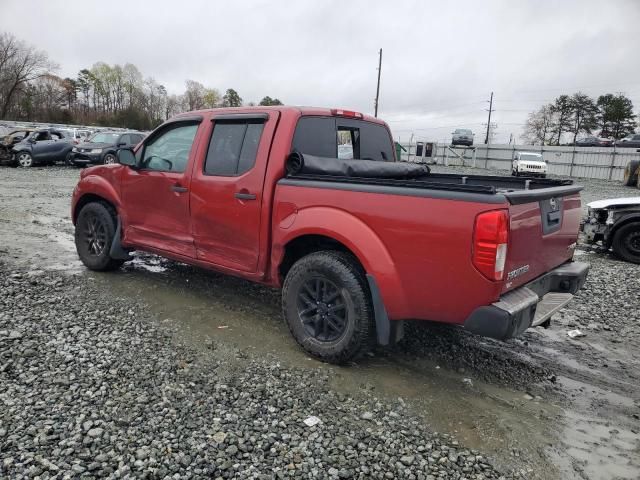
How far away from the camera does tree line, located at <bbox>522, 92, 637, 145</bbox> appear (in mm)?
62781

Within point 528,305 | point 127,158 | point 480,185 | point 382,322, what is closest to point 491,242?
point 528,305

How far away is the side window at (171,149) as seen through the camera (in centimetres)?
471

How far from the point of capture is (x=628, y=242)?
7.66 meters

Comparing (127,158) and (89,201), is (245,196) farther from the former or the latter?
(89,201)

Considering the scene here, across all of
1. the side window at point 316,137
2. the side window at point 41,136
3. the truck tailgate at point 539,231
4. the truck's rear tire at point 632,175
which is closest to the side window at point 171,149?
the side window at point 316,137

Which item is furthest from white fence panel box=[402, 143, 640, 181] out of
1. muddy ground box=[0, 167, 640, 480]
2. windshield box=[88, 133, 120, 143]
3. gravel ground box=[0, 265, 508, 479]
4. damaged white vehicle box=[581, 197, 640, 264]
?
gravel ground box=[0, 265, 508, 479]

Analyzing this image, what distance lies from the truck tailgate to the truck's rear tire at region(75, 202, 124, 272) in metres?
4.38

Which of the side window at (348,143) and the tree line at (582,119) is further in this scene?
the tree line at (582,119)

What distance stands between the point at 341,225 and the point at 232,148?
1463mm

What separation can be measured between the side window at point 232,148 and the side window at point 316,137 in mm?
347

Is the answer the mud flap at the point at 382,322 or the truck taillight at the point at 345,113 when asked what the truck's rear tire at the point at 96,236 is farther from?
the mud flap at the point at 382,322

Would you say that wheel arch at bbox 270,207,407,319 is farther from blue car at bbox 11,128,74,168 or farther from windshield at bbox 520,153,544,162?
windshield at bbox 520,153,544,162

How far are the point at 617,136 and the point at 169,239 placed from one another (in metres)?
72.3

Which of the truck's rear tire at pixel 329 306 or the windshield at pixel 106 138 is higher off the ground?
the windshield at pixel 106 138
